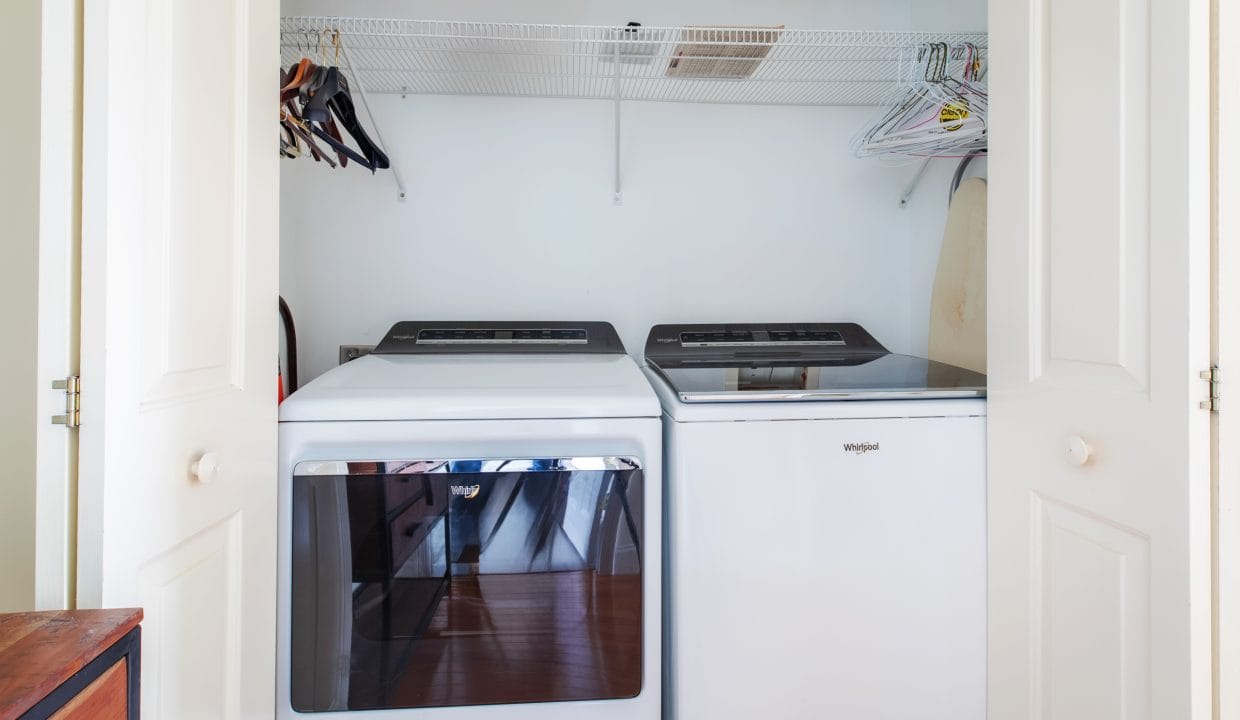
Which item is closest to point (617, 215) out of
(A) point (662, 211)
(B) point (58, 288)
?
(A) point (662, 211)

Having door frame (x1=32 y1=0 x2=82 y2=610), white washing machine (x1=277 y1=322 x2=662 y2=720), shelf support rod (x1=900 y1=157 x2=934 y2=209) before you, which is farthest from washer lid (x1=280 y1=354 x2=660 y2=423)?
shelf support rod (x1=900 y1=157 x2=934 y2=209)

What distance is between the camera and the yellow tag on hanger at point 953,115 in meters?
1.43

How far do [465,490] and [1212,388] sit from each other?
3.52 feet

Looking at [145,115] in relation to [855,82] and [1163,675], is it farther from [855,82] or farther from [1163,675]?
[855,82]

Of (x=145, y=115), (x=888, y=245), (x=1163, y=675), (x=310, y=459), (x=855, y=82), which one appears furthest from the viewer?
(x=888, y=245)

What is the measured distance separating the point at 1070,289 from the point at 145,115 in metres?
1.26

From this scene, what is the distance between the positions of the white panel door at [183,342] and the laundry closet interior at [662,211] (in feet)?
0.86

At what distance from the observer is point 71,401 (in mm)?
683

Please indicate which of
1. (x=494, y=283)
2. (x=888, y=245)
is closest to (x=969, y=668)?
(x=888, y=245)

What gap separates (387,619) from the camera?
1128 mm

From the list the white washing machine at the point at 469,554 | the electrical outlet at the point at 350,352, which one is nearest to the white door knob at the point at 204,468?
the white washing machine at the point at 469,554

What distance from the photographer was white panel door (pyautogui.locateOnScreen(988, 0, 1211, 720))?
80 cm

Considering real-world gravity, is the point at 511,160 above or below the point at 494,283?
above

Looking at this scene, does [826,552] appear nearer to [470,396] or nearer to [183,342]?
[470,396]
